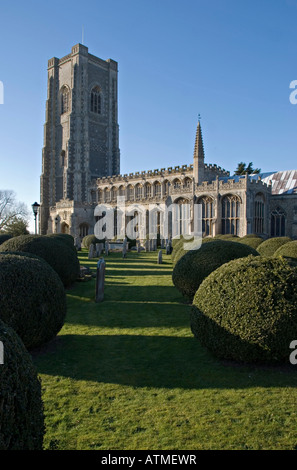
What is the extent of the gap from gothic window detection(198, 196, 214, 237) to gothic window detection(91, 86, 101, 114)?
27374 mm

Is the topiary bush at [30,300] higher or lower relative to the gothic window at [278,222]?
lower

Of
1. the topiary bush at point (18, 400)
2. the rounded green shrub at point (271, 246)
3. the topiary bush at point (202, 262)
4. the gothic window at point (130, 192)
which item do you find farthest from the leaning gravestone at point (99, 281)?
the gothic window at point (130, 192)

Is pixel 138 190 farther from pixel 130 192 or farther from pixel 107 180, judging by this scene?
pixel 107 180

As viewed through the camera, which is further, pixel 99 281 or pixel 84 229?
pixel 84 229

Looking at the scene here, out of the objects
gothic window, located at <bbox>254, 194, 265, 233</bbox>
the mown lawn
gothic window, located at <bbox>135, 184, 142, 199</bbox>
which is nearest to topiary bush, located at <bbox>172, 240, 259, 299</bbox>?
the mown lawn

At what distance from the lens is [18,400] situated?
8.57ft

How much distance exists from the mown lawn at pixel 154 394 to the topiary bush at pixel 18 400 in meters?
1.15

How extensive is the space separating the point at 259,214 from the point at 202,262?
1117 inches

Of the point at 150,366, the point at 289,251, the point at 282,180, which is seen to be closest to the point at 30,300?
the point at 150,366

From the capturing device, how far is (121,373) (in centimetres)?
553

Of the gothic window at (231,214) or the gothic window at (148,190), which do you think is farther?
the gothic window at (148,190)

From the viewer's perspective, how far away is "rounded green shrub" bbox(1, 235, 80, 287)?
11.5 m

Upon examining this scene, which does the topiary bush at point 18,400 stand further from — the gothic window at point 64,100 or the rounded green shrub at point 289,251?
the gothic window at point 64,100

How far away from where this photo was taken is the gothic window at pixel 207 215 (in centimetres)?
3647
